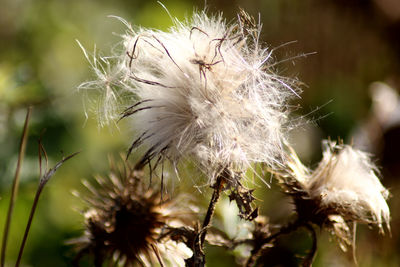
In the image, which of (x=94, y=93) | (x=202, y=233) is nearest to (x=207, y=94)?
(x=202, y=233)

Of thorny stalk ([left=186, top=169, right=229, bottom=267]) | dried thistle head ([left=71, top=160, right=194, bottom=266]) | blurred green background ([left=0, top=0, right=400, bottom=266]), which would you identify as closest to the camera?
thorny stalk ([left=186, top=169, right=229, bottom=267])

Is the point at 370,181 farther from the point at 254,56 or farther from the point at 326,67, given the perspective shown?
the point at 326,67

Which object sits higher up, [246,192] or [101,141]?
[101,141]

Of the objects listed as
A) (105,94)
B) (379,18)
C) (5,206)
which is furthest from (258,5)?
(105,94)

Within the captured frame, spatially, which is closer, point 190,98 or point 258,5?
point 190,98

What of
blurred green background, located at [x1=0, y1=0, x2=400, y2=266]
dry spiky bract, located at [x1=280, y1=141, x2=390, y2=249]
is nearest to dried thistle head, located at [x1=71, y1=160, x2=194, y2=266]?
blurred green background, located at [x1=0, y1=0, x2=400, y2=266]

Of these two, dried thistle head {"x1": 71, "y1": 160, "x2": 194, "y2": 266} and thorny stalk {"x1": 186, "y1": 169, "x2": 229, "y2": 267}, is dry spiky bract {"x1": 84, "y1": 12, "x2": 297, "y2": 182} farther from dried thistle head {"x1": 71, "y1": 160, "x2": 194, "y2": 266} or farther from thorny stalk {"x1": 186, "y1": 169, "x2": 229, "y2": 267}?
dried thistle head {"x1": 71, "y1": 160, "x2": 194, "y2": 266}
